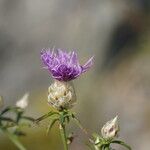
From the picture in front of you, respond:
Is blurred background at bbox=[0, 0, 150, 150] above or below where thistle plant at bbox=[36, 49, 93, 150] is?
above

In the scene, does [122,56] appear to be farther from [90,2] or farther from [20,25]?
[20,25]

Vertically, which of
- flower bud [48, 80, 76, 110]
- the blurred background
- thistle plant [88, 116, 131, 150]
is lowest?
thistle plant [88, 116, 131, 150]

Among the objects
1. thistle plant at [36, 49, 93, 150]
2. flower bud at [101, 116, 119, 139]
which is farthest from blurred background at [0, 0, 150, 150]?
flower bud at [101, 116, 119, 139]

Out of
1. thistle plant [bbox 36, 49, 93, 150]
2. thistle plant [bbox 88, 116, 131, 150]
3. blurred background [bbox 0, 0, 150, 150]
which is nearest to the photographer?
thistle plant [bbox 88, 116, 131, 150]

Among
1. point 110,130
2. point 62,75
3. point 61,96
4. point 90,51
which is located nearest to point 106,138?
point 110,130

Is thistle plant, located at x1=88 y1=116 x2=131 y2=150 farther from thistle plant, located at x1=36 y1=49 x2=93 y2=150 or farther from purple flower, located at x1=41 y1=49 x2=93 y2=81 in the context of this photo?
purple flower, located at x1=41 y1=49 x2=93 y2=81

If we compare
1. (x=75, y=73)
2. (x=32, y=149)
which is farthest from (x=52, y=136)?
(x=75, y=73)

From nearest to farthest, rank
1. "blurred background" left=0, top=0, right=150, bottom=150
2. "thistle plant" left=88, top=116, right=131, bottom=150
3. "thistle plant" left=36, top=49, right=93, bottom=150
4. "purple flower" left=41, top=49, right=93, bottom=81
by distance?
"thistle plant" left=88, top=116, right=131, bottom=150
"thistle plant" left=36, top=49, right=93, bottom=150
"purple flower" left=41, top=49, right=93, bottom=81
"blurred background" left=0, top=0, right=150, bottom=150
